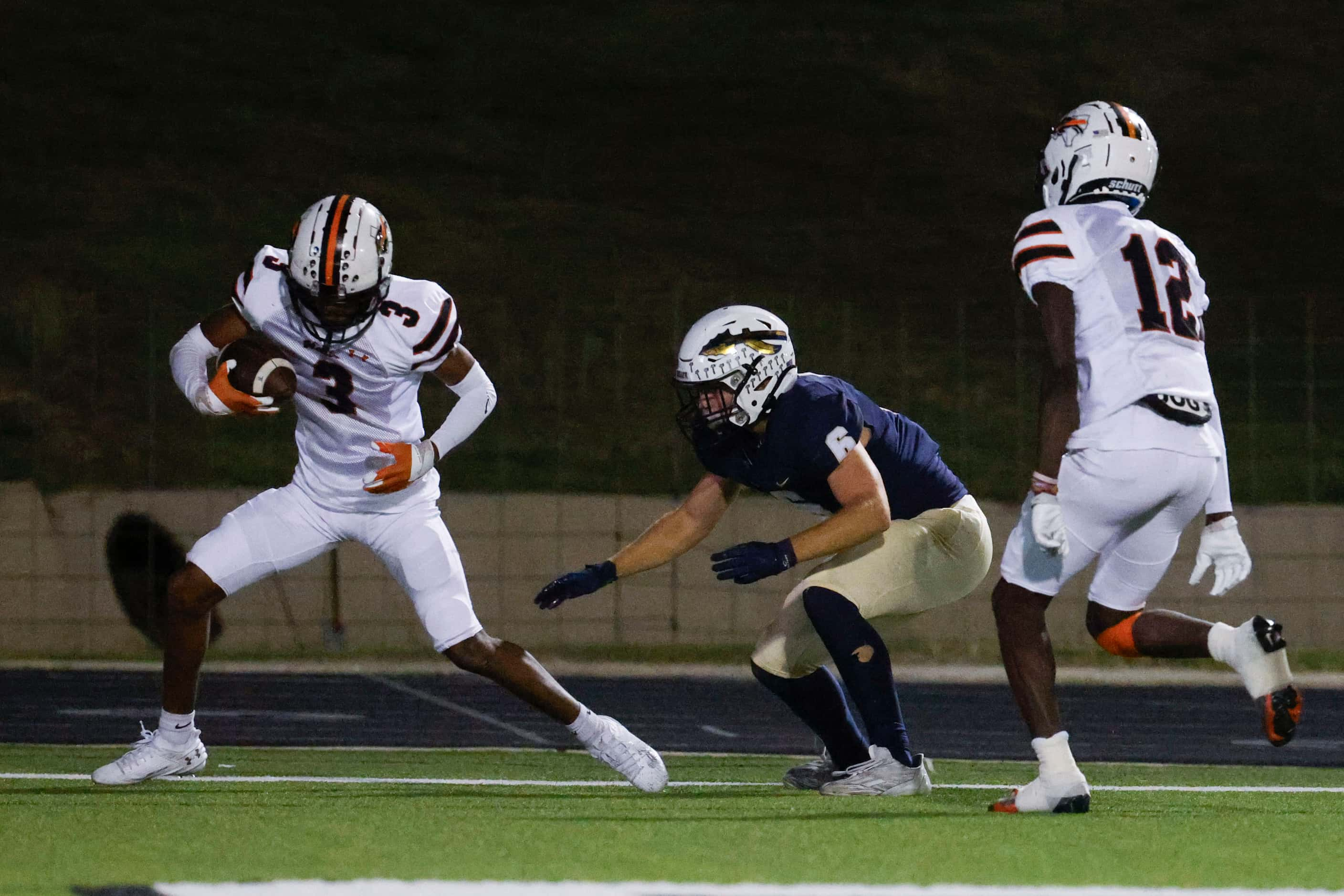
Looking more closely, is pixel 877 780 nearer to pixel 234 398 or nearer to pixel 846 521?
pixel 846 521

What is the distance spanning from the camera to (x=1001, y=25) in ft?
55.8

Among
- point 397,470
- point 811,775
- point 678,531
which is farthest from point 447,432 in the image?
point 811,775

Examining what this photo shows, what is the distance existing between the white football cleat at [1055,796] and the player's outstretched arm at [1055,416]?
0.56 m

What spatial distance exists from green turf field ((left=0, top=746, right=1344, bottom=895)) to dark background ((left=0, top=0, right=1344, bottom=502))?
5686 mm

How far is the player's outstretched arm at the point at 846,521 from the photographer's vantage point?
4.85m

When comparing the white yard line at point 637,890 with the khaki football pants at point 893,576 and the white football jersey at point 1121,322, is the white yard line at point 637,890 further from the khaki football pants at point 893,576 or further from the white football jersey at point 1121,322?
the khaki football pants at point 893,576

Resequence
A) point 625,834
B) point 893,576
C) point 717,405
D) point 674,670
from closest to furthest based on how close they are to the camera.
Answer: point 625,834, point 717,405, point 893,576, point 674,670

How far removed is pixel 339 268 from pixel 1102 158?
1.99 metres

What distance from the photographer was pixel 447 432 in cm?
542

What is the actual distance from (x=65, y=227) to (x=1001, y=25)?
8100 millimetres

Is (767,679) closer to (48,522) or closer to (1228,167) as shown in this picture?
(48,522)

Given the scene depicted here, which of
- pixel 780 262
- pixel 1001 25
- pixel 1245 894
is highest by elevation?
pixel 1001 25

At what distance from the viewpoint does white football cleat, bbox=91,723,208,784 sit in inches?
207

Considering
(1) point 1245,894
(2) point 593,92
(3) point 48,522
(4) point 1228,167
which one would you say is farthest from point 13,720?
(4) point 1228,167
